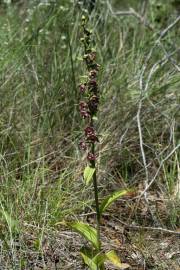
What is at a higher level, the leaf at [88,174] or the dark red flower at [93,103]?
the dark red flower at [93,103]

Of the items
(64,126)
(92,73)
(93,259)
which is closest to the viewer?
(92,73)

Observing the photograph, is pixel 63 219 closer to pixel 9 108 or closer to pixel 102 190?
pixel 102 190

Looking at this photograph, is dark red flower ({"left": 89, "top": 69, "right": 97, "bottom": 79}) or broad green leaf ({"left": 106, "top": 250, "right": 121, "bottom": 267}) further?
broad green leaf ({"left": 106, "top": 250, "right": 121, "bottom": 267})

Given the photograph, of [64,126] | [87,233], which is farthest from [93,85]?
[64,126]

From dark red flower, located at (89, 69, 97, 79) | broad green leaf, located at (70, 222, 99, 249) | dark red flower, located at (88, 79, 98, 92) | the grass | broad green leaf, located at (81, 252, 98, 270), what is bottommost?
broad green leaf, located at (81, 252, 98, 270)

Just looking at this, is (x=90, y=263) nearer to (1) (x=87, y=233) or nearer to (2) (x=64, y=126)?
(1) (x=87, y=233)

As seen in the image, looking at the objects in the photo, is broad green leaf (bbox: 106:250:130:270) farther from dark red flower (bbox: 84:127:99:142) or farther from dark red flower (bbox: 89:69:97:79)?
dark red flower (bbox: 89:69:97:79)

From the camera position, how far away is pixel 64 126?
331cm

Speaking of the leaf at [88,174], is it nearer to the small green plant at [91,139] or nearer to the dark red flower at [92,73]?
the small green plant at [91,139]

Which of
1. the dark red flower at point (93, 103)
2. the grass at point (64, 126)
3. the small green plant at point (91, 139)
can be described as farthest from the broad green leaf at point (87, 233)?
the dark red flower at point (93, 103)

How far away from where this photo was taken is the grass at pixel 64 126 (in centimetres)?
261

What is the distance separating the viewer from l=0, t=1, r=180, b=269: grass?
2.61 m

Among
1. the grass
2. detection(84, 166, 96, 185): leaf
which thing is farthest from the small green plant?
the grass

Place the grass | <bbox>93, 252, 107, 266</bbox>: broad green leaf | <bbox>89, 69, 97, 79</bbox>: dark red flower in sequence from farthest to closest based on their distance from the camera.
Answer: the grass → <bbox>93, 252, 107, 266</bbox>: broad green leaf → <bbox>89, 69, 97, 79</bbox>: dark red flower
